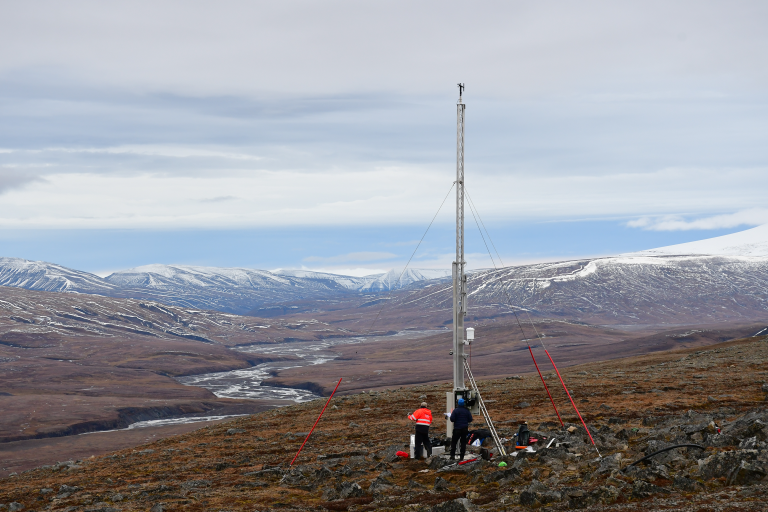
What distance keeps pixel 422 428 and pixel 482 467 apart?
3.68 m

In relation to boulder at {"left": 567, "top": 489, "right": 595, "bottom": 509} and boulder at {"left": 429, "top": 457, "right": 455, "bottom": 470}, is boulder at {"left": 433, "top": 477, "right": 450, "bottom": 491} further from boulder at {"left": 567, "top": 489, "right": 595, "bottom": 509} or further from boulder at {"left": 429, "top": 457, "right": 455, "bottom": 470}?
boulder at {"left": 567, "top": 489, "right": 595, "bottom": 509}

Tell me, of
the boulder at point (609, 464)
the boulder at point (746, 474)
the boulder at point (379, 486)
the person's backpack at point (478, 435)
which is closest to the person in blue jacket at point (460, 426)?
the person's backpack at point (478, 435)

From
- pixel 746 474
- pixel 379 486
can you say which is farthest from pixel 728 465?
pixel 379 486

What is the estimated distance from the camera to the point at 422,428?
2238cm

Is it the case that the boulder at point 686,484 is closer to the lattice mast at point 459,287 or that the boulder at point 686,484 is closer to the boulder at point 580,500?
the boulder at point 580,500

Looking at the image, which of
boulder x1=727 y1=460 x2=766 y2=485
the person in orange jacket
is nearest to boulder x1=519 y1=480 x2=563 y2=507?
boulder x1=727 y1=460 x2=766 y2=485

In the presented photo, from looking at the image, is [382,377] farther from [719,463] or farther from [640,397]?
[719,463]

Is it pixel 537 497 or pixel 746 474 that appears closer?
pixel 746 474

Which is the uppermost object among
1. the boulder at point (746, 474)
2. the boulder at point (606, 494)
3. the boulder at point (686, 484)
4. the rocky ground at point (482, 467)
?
the boulder at point (746, 474)

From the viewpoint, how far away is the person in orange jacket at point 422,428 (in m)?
22.3

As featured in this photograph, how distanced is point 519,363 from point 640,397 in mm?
143141

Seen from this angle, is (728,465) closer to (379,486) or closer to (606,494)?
(606,494)

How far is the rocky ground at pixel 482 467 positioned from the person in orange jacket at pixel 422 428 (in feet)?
1.88

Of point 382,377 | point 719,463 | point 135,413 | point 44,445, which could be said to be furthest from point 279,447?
point 382,377
